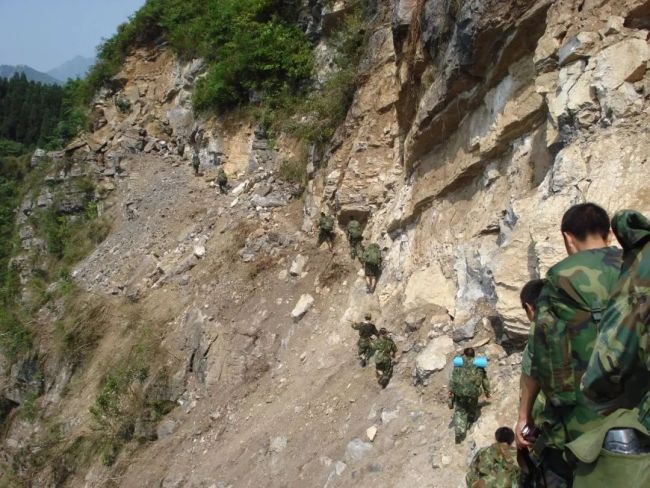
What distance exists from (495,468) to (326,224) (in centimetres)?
593

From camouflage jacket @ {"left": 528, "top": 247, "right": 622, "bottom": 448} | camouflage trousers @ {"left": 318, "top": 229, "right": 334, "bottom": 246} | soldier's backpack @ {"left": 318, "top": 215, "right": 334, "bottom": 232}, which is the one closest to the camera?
camouflage jacket @ {"left": 528, "top": 247, "right": 622, "bottom": 448}

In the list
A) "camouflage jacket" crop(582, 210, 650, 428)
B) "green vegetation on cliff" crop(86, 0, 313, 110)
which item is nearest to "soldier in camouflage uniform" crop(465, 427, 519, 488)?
"camouflage jacket" crop(582, 210, 650, 428)

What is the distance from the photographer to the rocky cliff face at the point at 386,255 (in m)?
4.32

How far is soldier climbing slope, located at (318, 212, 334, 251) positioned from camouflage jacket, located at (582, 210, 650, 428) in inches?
287

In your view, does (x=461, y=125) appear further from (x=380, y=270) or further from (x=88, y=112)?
(x=88, y=112)

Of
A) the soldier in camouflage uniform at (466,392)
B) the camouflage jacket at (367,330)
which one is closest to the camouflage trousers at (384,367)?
the camouflage jacket at (367,330)

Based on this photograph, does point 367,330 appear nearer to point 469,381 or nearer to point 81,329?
point 469,381

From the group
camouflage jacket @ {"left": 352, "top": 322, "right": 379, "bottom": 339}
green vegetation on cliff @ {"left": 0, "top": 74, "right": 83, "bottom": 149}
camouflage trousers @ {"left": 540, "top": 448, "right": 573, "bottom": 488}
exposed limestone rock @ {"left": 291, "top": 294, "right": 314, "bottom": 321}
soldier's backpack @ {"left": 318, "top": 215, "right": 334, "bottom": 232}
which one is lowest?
camouflage jacket @ {"left": 352, "top": 322, "right": 379, "bottom": 339}

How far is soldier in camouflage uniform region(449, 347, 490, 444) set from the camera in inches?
171

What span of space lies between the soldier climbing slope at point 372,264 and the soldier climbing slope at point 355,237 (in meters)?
0.62

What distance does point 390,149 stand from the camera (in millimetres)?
8594

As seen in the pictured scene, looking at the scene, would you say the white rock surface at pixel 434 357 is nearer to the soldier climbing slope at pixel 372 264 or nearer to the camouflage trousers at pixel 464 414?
the camouflage trousers at pixel 464 414

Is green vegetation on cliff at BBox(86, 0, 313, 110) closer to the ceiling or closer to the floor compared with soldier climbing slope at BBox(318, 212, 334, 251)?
closer to the ceiling

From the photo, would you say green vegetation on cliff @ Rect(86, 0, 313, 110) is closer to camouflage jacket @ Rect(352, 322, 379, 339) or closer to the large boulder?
camouflage jacket @ Rect(352, 322, 379, 339)
